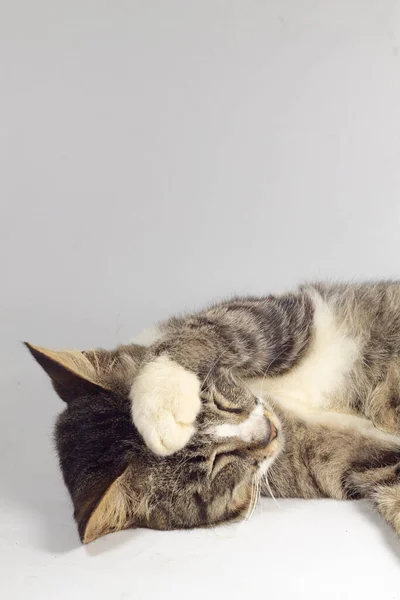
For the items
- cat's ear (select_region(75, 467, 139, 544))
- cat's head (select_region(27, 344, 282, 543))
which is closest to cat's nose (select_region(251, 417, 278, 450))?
cat's head (select_region(27, 344, 282, 543))

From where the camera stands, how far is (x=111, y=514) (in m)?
1.91

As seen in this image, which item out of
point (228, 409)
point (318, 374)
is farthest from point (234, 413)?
point (318, 374)

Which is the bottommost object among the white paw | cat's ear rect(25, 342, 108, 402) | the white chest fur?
the white chest fur

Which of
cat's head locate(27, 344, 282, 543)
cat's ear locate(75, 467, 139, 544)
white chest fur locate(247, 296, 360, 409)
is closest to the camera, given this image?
cat's ear locate(75, 467, 139, 544)

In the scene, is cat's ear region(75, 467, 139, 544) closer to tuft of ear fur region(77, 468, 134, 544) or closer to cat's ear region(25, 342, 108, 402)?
tuft of ear fur region(77, 468, 134, 544)

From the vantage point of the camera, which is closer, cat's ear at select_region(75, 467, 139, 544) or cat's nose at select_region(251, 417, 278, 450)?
cat's ear at select_region(75, 467, 139, 544)

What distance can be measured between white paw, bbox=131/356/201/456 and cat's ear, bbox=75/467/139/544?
0.17 m

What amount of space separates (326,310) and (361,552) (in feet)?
2.85

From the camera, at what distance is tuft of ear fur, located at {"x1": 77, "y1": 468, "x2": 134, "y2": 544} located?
1808 mm

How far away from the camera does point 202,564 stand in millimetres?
1863

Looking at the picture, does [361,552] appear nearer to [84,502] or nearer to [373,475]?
[373,475]

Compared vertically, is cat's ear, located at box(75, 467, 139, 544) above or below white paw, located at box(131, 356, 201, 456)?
below

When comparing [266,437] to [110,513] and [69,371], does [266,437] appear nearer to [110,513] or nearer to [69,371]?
[110,513]

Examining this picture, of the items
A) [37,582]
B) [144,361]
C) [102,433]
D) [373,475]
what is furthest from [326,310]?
[37,582]
